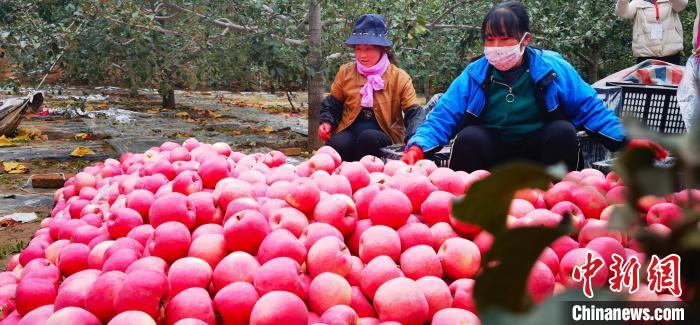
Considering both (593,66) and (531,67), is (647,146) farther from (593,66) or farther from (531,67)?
(593,66)

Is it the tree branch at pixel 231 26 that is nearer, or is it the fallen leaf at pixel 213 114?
the tree branch at pixel 231 26

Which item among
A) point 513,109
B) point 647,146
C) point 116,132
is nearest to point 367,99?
point 513,109

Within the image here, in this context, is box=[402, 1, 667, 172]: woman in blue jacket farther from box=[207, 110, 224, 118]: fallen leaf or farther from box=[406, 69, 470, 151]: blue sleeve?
box=[207, 110, 224, 118]: fallen leaf

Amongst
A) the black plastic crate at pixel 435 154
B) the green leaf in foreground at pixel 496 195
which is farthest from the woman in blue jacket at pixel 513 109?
the green leaf in foreground at pixel 496 195

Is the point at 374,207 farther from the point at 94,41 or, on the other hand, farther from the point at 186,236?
the point at 94,41

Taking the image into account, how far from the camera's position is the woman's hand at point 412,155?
317 cm

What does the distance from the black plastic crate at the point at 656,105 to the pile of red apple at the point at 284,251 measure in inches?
87.3

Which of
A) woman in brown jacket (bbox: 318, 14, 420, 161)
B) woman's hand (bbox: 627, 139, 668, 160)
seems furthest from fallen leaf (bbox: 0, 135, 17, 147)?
woman's hand (bbox: 627, 139, 668, 160)

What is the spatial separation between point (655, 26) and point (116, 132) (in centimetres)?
673

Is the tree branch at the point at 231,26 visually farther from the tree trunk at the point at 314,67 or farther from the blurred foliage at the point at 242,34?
the tree trunk at the point at 314,67

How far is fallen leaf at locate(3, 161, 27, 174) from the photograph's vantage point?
19.0 feet

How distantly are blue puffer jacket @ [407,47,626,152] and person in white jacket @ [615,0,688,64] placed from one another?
3154mm

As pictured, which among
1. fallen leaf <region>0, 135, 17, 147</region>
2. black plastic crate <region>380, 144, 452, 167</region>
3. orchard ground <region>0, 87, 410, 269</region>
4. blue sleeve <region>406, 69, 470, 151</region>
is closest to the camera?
blue sleeve <region>406, 69, 470, 151</region>

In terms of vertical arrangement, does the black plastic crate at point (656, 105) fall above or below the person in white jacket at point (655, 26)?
below
